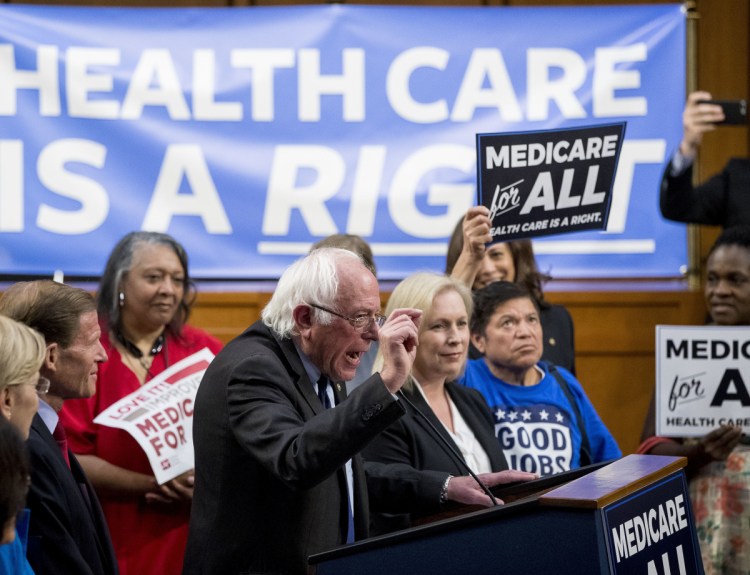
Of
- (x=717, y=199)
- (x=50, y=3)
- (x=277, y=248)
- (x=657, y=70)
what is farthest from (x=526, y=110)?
(x=50, y=3)

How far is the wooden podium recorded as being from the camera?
2.02 meters

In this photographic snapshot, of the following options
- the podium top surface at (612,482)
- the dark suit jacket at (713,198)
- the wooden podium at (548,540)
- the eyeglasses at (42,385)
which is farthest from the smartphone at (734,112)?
the eyeglasses at (42,385)

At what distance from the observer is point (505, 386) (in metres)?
3.85

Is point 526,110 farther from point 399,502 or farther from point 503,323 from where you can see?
point 399,502

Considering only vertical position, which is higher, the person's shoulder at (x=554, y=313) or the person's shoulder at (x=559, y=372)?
the person's shoulder at (x=554, y=313)

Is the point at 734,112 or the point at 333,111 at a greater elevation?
the point at 333,111

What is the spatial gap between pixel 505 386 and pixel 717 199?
162 centimetres

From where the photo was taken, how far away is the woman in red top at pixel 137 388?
3.71 m

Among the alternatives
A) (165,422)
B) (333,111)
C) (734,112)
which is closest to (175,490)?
(165,422)

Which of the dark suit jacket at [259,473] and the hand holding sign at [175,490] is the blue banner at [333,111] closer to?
the hand holding sign at [175,490]

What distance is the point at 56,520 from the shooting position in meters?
2.58

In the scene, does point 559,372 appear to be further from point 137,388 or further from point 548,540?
point 548,540

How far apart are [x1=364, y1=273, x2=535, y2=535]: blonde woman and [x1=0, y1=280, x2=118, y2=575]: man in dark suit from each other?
739mm

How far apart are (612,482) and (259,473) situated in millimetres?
751
